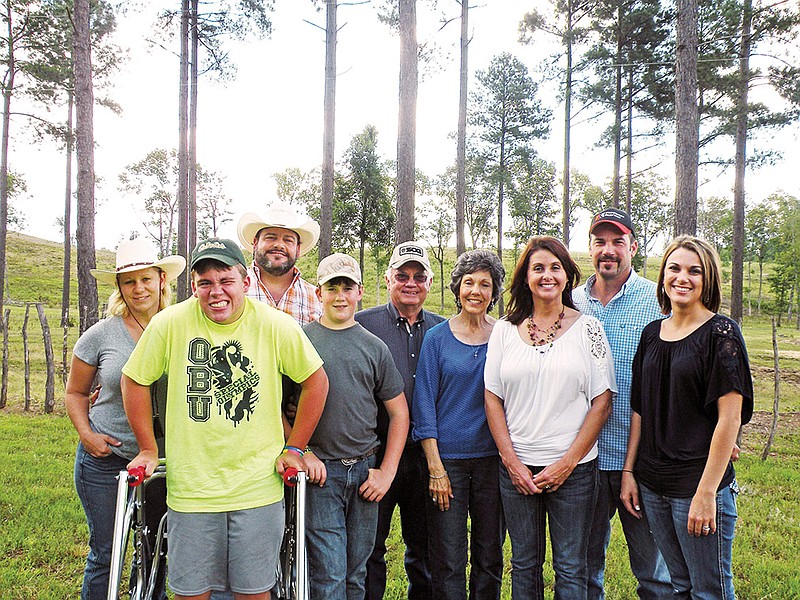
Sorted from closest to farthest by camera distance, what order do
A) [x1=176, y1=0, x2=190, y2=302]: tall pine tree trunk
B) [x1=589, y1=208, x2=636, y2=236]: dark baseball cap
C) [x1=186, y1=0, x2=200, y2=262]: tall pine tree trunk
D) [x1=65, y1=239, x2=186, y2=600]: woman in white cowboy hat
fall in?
[x1=65, y1=239, x2=186, y2=600]: woman in white cowboy hat < [x1=589, y1=208, x2=636, y2=236]: dark baseball cap < [x1=176, y1=0, x2=190, y2=302]: tall pine tree trunk < [x1=186, y1=0, x2=200, y2=262]: tall pine tree trunk

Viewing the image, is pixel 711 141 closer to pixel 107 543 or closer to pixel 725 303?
pixel 107 543

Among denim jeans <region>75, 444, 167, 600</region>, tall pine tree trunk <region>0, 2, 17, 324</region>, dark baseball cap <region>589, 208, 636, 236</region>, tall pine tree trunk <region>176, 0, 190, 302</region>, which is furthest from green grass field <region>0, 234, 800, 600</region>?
tall pine tree trunk <region>0, 2, 17, 324</region>

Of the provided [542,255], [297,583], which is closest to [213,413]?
[297,583]

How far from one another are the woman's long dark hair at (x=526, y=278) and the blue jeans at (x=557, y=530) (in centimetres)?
83

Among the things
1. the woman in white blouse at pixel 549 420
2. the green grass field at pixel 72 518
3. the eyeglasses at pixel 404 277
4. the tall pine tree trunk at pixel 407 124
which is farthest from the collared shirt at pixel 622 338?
the tall pine tree trunk at pixel 407 124

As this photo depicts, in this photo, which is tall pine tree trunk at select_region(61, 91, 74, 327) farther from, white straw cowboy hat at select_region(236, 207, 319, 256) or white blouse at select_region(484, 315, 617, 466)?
white blouse at select_region(484, 315, 617, 466)

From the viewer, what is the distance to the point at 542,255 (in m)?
3.01

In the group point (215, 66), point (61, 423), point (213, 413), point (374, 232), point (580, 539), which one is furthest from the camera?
point (374, 232)

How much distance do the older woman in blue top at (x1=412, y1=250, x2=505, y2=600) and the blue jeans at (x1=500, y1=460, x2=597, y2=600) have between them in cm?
17

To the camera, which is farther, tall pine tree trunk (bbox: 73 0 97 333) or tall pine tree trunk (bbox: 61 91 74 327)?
tall pine tree trunk (bbox: 61 91 74 327)

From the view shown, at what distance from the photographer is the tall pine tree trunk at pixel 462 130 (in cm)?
1722

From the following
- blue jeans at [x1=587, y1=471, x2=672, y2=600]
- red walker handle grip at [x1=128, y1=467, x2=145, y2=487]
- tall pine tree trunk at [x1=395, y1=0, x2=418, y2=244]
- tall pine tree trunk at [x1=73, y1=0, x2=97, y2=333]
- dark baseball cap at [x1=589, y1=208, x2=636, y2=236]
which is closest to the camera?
red walker handle grip at [x1=128, y1=467, x2=145, y2=487]

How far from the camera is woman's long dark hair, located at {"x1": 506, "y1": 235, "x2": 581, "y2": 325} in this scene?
9.97 feet

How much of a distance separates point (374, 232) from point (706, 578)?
20.7 metres
